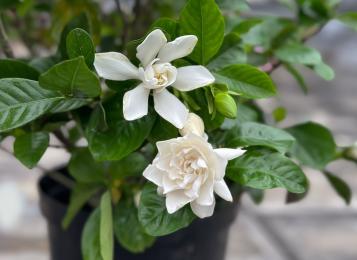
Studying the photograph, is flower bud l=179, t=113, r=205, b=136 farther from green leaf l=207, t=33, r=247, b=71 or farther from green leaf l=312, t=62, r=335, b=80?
green leaf l=312, t=62, r=335, b=80

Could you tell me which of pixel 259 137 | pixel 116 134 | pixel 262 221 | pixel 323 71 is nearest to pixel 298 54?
pixel 323 71

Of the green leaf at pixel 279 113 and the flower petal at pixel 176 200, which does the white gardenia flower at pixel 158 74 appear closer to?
the flower petal at pixel 176 200

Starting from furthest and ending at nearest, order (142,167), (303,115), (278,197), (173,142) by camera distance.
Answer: (303,115)
(278,197)
(142,167)
(173,142)

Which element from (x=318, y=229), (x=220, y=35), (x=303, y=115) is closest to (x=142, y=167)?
(x=220, y=35)

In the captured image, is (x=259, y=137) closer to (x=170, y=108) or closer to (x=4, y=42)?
(x=170, y=108)

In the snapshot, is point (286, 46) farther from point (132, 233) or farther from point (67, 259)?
point (67, 259)

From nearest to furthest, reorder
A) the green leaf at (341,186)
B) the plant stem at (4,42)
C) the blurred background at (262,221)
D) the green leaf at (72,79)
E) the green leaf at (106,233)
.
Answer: the green leaf at (72,79), the green leaf at (106,233), the plant stem at (4,42), the green leaf at (341,186), the blurred background at (262,221)

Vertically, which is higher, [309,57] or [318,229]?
[309,57]

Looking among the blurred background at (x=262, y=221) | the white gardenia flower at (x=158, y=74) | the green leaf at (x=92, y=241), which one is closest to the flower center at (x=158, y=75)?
the white gardenia flower at (x=158, y=74)
